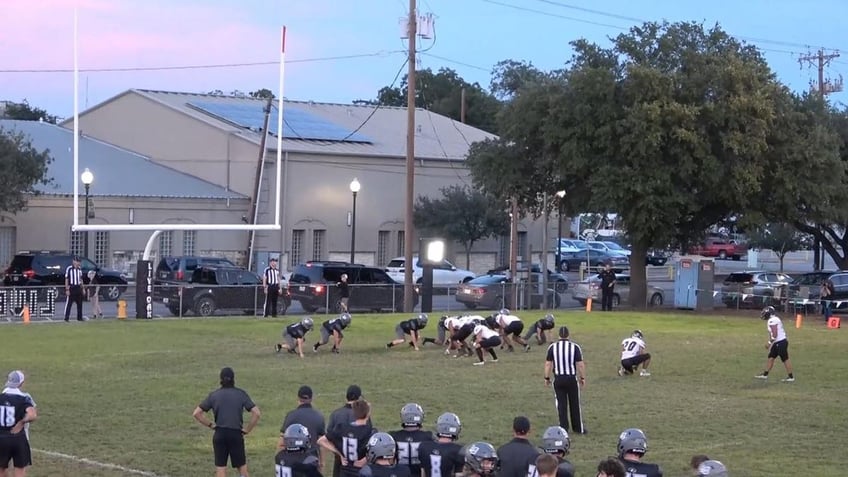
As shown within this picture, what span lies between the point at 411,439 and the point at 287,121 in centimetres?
5286

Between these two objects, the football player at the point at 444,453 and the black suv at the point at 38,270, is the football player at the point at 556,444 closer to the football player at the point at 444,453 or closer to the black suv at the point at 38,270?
the football player at the point at 444,453

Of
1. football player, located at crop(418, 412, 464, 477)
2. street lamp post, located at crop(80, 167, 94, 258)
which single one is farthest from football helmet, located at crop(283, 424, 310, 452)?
street lamp post, located at crop(80, 167, 94, 258)

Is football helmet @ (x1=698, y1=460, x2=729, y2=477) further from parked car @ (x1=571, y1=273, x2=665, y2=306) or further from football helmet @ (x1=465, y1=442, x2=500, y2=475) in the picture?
parked car @ (x1=571, y1=273, x2=665, y2=306)

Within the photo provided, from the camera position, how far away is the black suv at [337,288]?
135 ft

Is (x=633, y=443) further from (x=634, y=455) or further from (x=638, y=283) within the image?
(x=638, y=283)

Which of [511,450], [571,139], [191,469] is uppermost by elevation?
[571,139]

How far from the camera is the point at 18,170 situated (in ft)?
165

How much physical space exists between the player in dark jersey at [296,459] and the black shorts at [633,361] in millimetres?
16082

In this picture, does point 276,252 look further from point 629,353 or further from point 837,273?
point 629,353

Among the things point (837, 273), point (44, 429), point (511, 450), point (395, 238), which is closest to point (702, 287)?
point (837, 273)

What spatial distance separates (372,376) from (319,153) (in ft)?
120

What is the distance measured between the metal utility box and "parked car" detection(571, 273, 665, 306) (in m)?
2.65

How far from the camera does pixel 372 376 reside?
25.2 meters

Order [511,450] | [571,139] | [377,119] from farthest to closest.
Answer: [377,119]
[571,139]
[511,450]
